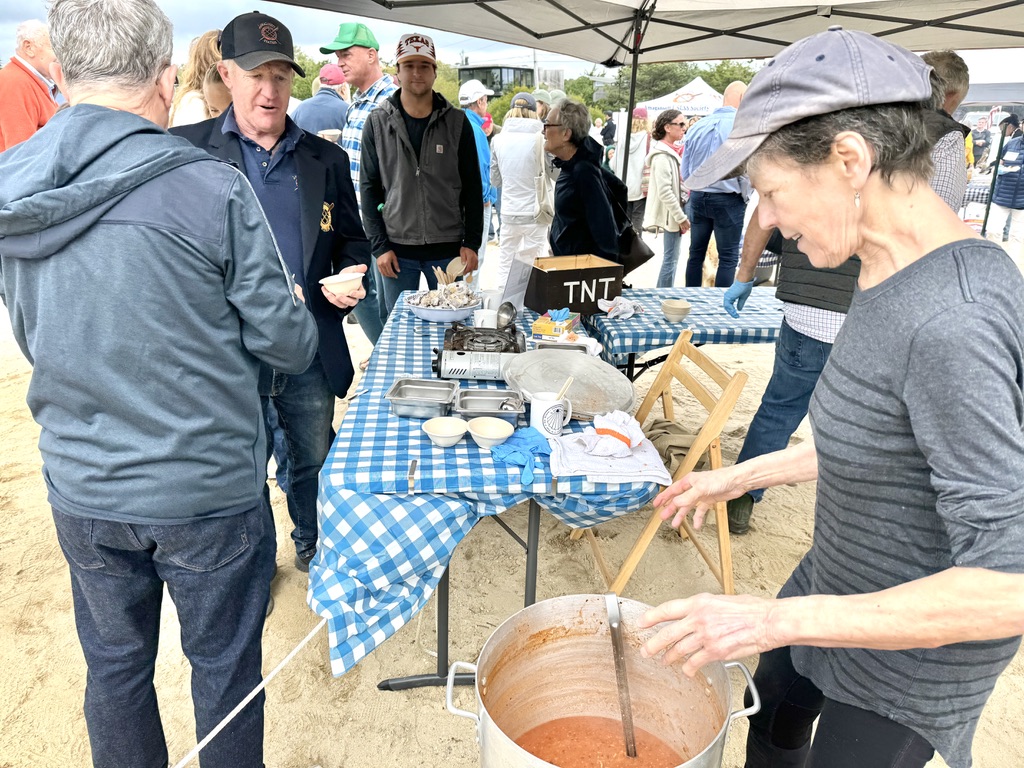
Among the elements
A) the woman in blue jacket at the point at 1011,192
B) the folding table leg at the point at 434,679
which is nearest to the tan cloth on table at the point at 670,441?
the folding table leg at the point at 434,679

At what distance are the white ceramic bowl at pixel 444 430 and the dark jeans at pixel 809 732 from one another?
1.00 meters

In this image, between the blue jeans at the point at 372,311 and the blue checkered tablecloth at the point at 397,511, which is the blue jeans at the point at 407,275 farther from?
the blue checkered tablecloth at the point at 397,511

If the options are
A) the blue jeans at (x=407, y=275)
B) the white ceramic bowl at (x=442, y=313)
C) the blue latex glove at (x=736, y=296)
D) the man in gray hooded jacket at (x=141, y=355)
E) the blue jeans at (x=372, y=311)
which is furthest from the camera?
the blue jeans at (x=372, y=311)

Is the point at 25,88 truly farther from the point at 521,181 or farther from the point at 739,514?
the point at 739,514

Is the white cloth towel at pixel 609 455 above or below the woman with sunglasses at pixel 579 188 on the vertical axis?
below

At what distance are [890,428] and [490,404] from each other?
133 cm

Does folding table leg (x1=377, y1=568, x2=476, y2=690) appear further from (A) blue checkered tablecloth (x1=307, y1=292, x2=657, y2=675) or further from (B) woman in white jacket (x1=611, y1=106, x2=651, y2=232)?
(B) woman in white jacket (x1=611, y1=106, x2=651, y2=232)

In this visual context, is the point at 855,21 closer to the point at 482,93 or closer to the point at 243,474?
the point at 482,93

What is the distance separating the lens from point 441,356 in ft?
8.23

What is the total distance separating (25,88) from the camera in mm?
4812

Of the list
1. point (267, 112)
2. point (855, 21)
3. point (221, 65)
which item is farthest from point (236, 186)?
point (855, 21)

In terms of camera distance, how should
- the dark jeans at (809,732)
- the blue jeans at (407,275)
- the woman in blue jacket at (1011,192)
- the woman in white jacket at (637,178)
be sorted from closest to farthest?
1. the dark jeans at (809,732)
2. the blue jeans at (407,275)
3. the woman in white jacket at (637,178)
4. the woman in blue jacket at (1011,192)

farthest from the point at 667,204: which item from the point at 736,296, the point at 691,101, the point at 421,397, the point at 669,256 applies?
the point at 691,101

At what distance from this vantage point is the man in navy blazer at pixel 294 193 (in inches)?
90.7
